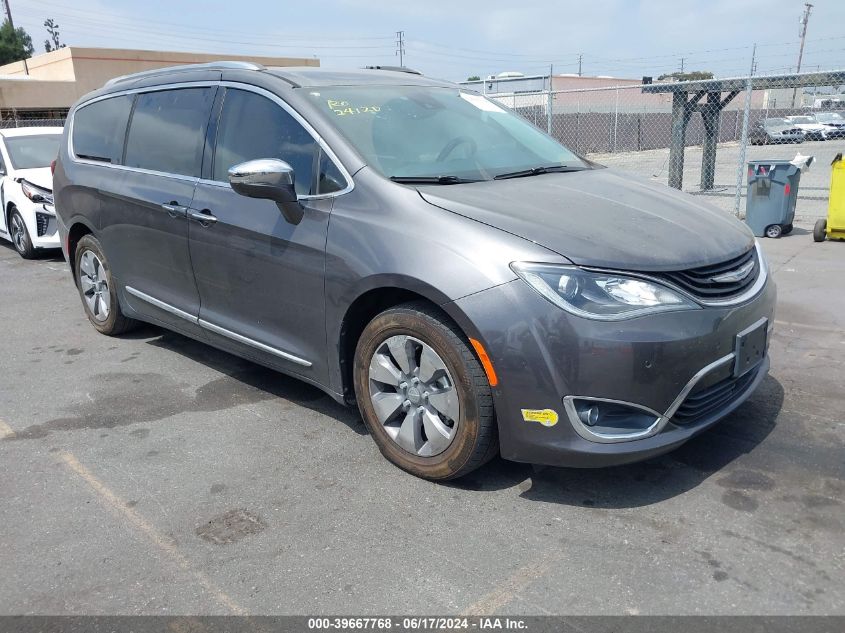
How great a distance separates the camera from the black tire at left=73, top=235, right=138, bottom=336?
5234mm

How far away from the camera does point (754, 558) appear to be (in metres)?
2.68

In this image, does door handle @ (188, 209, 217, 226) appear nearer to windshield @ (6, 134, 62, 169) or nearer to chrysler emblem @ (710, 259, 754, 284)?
chrysler emblem @ (710, 259, 754, 284)

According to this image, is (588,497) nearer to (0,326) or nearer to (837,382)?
(837,382)

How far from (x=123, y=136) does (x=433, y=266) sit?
3050 millimetres

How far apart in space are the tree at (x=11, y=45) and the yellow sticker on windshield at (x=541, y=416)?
210ft

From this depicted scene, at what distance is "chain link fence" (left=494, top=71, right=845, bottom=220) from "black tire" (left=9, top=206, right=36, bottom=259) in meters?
6.01

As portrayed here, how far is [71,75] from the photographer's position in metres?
34.3

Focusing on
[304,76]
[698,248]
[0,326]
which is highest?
[304,76]

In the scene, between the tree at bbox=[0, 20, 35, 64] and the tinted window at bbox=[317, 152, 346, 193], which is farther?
the tree at bbox=[0, 20, 35, 64]

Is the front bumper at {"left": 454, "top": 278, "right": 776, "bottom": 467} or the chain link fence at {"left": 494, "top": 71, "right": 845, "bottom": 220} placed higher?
the front bumper at {"left": 454, "top": 278, "right": 776, "bottom": 467}

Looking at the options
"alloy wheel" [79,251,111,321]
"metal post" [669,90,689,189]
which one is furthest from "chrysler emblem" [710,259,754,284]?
"metal post" [669,90,689,189]

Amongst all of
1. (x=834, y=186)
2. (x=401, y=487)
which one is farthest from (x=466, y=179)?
(x=834, y=186)

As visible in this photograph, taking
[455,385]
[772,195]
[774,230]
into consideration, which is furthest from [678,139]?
[455,385]

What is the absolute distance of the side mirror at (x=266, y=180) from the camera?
3.37 m
